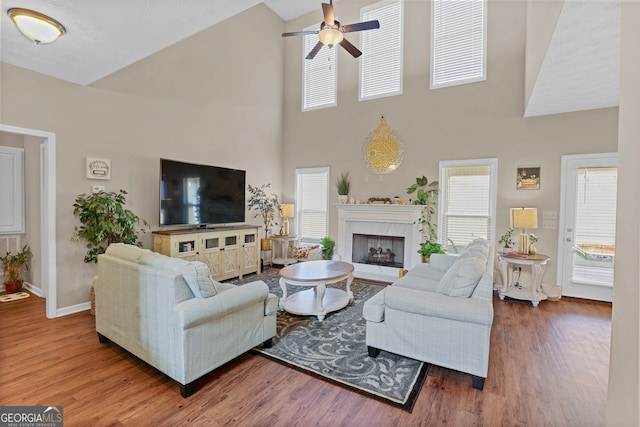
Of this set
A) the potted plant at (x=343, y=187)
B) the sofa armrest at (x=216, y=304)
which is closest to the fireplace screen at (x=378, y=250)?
the potted plant at (x=343, y=187)

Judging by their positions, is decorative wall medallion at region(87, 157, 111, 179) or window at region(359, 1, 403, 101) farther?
window at region(359, 1, 403, 101)

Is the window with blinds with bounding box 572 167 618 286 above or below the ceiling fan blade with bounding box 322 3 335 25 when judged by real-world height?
below

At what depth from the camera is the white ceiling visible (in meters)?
2.09

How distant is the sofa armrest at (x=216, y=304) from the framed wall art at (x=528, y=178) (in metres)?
4.41

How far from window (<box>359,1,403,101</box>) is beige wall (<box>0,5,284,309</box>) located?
2.08m

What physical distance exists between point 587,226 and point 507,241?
1.06m

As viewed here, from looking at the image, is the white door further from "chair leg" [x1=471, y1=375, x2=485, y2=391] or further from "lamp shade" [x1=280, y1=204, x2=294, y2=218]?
"lamp shade" [x1=280, y1=204, x2=294, y2=218]

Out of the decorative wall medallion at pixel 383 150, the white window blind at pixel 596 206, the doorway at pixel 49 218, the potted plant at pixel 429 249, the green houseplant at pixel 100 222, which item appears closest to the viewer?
the doorway at pixel 49 218

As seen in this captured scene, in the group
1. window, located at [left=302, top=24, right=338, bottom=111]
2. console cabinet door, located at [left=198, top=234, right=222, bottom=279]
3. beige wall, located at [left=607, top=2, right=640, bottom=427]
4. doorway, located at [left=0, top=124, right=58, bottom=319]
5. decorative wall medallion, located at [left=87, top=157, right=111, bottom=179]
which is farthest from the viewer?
window, located at [left=302, top=24, right=338, bottom=111]

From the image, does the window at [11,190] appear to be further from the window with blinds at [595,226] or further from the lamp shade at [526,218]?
the window with blinds at [595,226]

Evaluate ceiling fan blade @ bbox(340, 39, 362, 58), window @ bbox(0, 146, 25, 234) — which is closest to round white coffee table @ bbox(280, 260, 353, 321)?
ceiling fan blade @ bbox(340, 39, 362, 58)

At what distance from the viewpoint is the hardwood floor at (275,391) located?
6.48ft

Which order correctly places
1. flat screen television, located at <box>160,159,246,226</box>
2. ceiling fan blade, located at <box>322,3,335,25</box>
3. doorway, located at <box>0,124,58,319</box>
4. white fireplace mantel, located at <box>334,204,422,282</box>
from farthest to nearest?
white fireplace mantel, located at <box>334,204,422,282</box> < flat screen television, located at <box>160,159,246,226</box> < doorway, located at <box>0,124,58,319</box> < ceiling fan blade, located at <box>322,3,335,25</box>

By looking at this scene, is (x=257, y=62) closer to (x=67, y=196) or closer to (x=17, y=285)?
(x=67, y=196)
